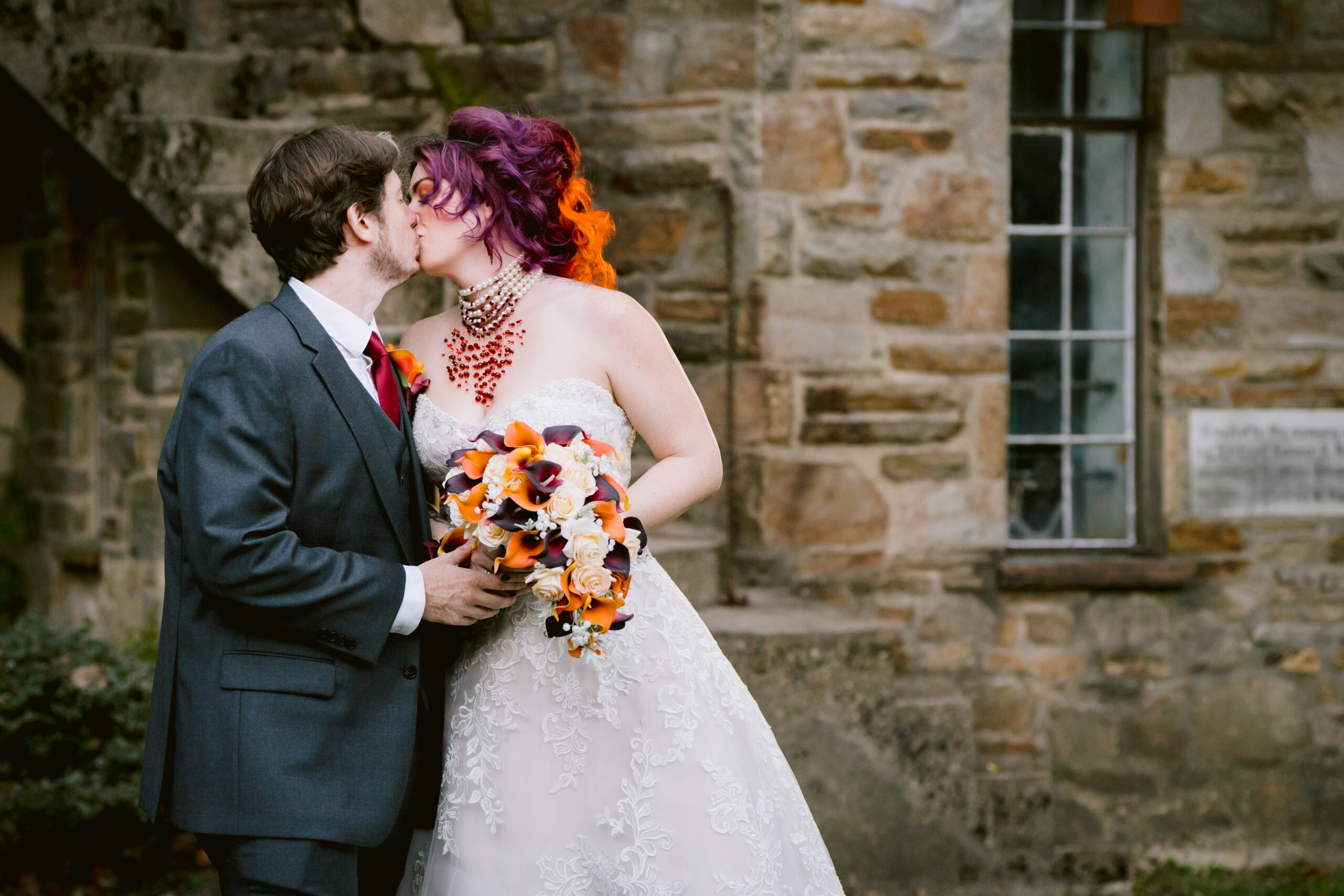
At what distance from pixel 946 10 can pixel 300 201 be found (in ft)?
9.00

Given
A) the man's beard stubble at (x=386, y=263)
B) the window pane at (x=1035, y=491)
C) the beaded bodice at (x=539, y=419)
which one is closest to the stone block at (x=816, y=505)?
the window pane at (x=1035, y=491)

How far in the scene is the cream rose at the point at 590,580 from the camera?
2057 millimetres

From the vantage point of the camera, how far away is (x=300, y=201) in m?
2.30


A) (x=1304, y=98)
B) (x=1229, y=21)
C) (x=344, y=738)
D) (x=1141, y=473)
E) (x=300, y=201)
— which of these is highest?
(x=1229, y=21)

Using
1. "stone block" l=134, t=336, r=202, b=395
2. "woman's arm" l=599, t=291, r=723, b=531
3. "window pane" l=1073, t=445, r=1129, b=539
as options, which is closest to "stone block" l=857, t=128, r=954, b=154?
"window pane" l=1073, t=445, r=1129, b=539

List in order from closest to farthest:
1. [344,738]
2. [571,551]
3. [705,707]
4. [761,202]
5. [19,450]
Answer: [571,551], [344,738], [705,707], [761,202], [19,450]

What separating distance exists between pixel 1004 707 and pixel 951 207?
1.85 m

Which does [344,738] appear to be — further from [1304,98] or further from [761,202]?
[1304,98]

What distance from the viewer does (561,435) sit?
2.16 metres

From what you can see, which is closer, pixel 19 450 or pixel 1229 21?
pixel 1229 21

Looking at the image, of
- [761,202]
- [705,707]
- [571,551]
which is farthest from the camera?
[761,202]

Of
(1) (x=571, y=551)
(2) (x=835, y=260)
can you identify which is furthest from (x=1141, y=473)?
(1) (x=571, y=551)

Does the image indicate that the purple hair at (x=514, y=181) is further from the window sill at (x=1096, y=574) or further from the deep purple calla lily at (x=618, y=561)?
the window sill at (x=1096, y=574)

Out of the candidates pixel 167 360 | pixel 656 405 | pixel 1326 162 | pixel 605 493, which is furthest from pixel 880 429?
pixel 167 360
